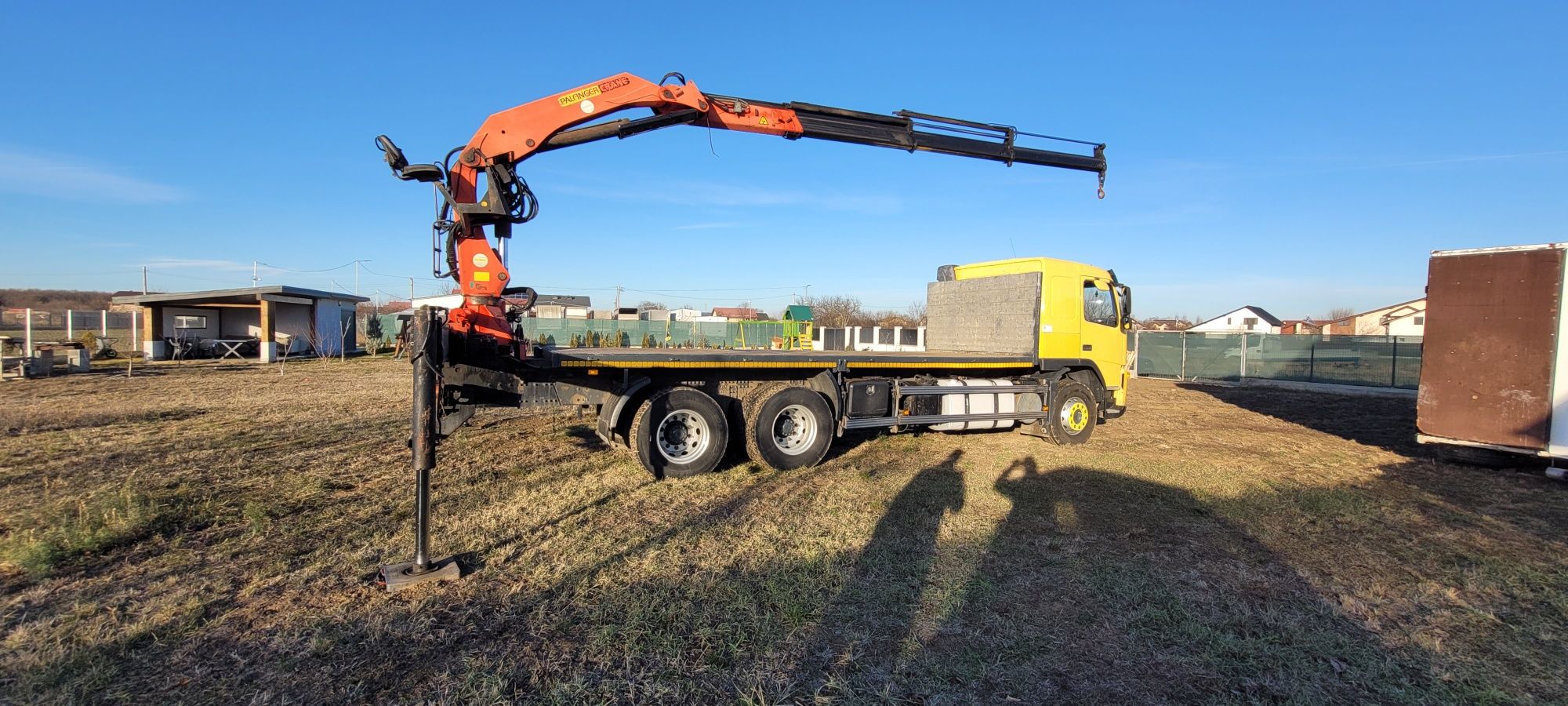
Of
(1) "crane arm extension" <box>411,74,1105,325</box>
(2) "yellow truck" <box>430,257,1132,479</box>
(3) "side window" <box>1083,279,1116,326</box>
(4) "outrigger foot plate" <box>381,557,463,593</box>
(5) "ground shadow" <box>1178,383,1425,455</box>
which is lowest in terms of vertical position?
(4) "outrigger foot plate" <box>381,557,463,593</box>

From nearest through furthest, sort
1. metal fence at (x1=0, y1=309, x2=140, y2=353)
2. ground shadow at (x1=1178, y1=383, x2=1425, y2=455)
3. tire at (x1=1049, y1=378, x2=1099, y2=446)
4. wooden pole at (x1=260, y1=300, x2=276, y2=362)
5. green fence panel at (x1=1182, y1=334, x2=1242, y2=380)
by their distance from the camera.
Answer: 1. tire at (x1=1049, y1=378, x2=1099, y2=446)
2. ground shadow at (x1=1178, y1=383, x2=1425, y2=455)
3. green fence panel at (x1=1182, y1=334, x2=1242, y2=380)
4. wooden pole at (x1=260, y1=300, x2=276, y2=362)
5. metal fence at (x1=0, y1=309, x2=140, y2=353)

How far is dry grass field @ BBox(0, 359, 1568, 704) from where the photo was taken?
Result: 3.36 meters

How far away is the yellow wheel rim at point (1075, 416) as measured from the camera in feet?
33.0

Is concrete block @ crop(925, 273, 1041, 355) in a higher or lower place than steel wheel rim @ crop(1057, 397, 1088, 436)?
higher

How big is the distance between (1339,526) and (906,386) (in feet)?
14.5

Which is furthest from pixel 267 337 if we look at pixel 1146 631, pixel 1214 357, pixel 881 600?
pixel 1214 357

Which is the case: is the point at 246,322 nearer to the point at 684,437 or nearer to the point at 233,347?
the point at 233,347

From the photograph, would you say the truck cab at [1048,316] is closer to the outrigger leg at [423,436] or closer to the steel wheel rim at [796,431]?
A: the steel wheel rim at [796,431]

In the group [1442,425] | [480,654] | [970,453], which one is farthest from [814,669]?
[1442,425]

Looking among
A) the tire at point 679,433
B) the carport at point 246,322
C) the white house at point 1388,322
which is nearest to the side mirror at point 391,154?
the tire at point 679,433

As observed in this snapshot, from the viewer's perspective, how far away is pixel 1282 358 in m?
23.4

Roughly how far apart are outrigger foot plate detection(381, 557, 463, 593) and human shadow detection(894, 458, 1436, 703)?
288cm

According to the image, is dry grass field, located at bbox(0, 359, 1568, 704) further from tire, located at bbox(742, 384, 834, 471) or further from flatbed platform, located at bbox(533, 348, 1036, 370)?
flatbed platform, located at bbox(533, 348, 1036, 370)

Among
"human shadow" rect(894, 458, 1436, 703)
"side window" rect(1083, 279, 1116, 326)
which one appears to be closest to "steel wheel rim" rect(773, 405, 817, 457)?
"human shadow" rect(894, 458, 1436, 703)
